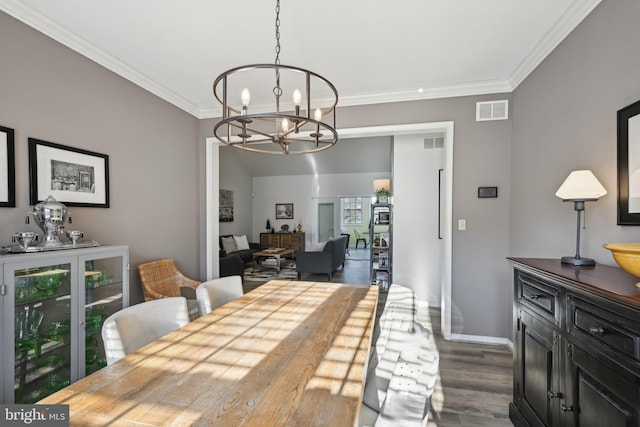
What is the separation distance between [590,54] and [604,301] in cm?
168

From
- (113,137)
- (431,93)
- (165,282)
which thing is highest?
(431,93)

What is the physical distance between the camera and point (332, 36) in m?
2.22

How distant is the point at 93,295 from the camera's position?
213 centimetres

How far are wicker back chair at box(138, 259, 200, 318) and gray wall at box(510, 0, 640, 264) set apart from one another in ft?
10.5

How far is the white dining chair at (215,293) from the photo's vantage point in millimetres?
2068

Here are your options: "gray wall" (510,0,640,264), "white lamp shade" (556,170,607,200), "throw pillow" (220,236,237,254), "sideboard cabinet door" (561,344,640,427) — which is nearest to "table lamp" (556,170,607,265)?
"white lamp shade" (556,170,607,200)

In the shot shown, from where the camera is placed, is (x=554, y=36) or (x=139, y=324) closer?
(x=139, y=324)

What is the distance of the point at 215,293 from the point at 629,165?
2.65 meters

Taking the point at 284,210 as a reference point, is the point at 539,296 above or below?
below

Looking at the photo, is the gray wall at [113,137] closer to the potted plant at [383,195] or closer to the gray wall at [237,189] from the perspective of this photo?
the potted plant at [383,195]

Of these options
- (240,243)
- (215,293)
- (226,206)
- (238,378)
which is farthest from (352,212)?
(238,378)

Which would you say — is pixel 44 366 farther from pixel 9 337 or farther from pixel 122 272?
pixel 122 272

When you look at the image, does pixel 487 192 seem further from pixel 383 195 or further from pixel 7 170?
pixel 7 170

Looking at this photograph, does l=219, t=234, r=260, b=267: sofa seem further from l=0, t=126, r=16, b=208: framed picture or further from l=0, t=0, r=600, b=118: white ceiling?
l=0, t=126, r=16, b=208: framed picture
